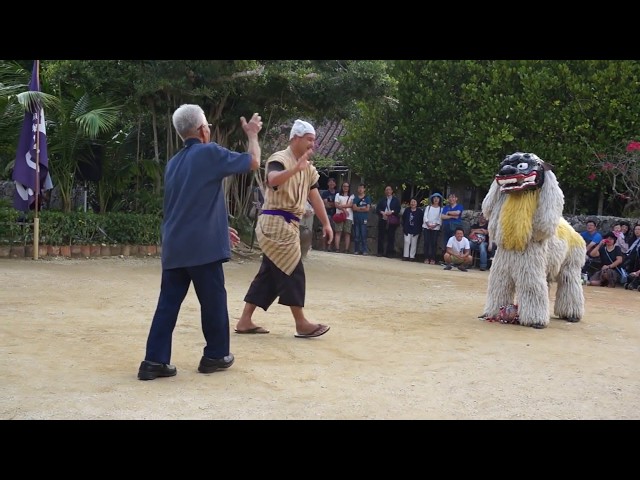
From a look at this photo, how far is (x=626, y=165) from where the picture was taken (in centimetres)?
1502

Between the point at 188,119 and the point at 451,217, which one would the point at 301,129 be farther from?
the point at 451,217

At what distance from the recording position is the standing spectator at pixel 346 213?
707 inches

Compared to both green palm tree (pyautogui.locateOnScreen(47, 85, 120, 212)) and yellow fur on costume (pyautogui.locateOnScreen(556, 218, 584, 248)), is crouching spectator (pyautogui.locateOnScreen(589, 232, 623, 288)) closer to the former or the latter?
yellow fur on costume (pyautogui.locateOnScreen(556, 218, 584, 248))

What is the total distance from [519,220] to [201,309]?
13.0 feet

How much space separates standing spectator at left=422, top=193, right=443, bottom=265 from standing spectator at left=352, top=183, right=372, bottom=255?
166cm

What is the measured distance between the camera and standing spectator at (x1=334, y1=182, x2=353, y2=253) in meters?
18.0

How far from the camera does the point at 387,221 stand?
18.0 metres

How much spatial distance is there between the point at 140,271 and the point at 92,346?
17.1 feet

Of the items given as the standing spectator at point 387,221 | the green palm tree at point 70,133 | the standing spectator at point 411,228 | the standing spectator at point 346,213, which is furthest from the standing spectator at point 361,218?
the green palm tree at point 70,133

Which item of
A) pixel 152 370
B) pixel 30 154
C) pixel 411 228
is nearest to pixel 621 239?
pixel 411 228

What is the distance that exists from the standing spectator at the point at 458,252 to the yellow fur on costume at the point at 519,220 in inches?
295

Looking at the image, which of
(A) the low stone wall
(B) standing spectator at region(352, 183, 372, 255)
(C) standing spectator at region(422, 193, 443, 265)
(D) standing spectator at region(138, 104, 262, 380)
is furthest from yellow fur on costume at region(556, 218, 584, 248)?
(B) standing spectator at region(352, 183, 372, 255)

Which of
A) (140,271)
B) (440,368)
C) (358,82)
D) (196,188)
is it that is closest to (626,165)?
(358,82)

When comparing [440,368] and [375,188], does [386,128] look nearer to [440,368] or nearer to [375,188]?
[375,188]
